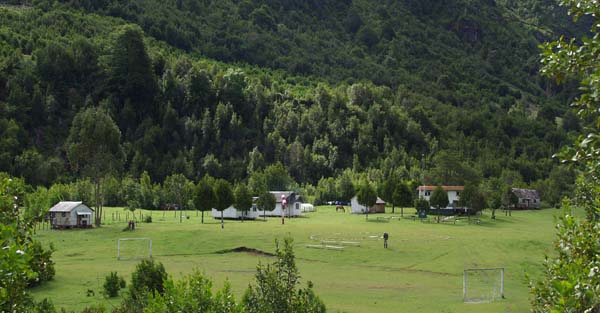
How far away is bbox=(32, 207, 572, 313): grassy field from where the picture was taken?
3294 cm

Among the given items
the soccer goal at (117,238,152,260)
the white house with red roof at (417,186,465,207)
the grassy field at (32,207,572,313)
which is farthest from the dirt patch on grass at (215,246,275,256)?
the white house with red roof at (417,186,465,207)

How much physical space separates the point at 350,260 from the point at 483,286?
1205cm

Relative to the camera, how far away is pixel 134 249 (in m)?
52.5

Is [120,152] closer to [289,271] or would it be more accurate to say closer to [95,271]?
[95,271]

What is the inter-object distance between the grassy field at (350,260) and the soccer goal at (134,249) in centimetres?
76

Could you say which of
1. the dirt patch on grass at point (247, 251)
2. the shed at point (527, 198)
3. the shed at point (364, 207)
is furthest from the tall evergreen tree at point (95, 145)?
the shed at point (527, 198)

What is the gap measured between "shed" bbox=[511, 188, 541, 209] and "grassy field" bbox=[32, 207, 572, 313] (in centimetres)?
5786

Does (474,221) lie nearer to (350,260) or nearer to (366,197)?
(366,197)

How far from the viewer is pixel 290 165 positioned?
167 meters

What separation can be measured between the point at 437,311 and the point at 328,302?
17.0ft

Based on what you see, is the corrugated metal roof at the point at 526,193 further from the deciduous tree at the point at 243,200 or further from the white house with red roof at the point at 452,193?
the deciduous tree at the point at 243,200

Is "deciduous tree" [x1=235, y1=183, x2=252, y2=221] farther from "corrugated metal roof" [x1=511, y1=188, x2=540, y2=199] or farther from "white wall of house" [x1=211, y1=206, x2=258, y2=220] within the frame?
"corrugated metal roof" [x1=511, y1=188, x2=540, y2=199]

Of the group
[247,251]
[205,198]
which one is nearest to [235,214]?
[205,198]

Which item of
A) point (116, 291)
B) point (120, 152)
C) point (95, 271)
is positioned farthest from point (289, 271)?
point (120, 152)
